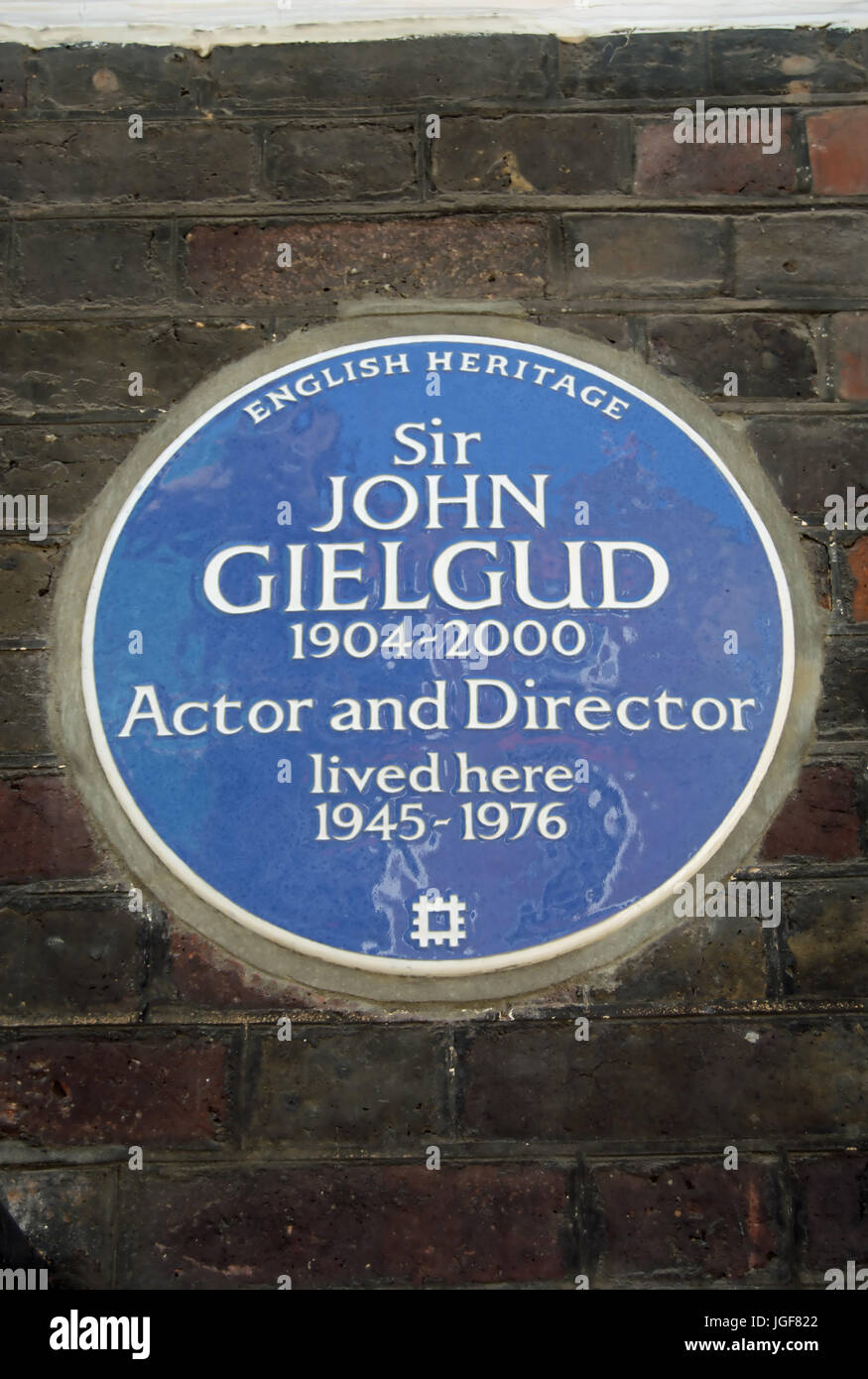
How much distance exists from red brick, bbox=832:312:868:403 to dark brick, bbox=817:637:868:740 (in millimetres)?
422

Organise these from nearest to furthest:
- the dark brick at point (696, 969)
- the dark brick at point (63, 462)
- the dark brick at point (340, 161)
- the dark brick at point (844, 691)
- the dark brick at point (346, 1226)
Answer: the dark brick at point (346, 1226)
the dark brick at point (696, 969)
the dark brick at point (844, 691)
the dark brick at point (63, 462)
the dark brick at point (340, 161)

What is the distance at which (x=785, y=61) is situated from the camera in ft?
7.52

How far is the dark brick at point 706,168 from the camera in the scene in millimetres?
2238

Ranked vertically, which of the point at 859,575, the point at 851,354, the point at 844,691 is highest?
the point at 851,354

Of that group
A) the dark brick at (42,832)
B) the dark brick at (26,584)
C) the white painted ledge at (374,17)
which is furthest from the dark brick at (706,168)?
the dark brick at (42,832)

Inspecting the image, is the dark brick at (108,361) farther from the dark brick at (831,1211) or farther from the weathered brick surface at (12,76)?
the dark brick at (831,1211)

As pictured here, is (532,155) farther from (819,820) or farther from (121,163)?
(819,820)

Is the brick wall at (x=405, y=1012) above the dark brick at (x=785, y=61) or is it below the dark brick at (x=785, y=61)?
below

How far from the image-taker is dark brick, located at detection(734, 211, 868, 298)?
2.20 metres

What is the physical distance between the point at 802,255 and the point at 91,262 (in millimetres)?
1185

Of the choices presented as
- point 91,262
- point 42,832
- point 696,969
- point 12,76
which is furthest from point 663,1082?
point 12,76

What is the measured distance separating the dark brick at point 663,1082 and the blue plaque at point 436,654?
0.14 meters
